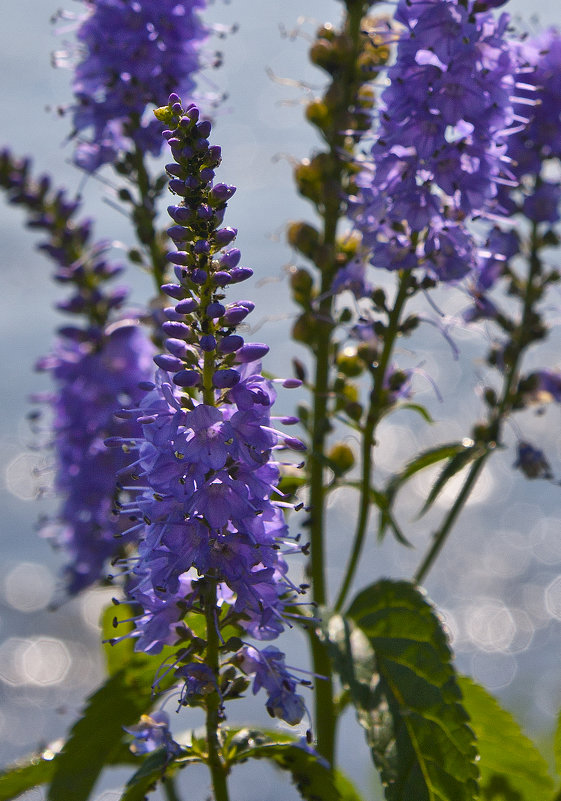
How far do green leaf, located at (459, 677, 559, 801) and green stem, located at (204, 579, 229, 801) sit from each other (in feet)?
2.19

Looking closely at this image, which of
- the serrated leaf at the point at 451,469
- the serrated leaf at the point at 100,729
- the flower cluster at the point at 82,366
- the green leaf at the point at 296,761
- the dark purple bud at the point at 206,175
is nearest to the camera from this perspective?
the dark purple bud at the point at 206,175

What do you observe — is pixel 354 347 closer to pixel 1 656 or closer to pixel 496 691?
pixel 496 691

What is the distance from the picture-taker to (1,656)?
680cm

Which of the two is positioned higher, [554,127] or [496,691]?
[554,127]

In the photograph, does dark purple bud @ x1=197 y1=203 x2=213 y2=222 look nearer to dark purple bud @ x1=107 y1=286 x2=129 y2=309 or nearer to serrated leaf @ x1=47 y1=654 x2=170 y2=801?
serrated leaf @ x1=47 y1=654 x2=170 y2=801

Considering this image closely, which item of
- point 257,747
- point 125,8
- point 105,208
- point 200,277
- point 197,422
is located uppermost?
point 125,8

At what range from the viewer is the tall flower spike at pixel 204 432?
1.54m

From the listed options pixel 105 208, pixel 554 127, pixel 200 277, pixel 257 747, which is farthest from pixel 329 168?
pixel 105 208

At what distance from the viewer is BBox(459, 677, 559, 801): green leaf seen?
86.6 inches

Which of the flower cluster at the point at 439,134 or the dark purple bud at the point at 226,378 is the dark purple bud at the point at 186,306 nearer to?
the dark purple bud at the point at 226,378

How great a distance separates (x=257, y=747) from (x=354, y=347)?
3.79 feet

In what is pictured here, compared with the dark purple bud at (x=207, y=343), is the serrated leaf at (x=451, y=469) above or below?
below

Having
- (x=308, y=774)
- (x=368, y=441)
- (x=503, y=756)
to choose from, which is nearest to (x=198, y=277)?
(x=308, y=774)

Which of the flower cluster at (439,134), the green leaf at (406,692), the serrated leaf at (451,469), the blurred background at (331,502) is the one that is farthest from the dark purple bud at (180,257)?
the blurred background at (331,502)
